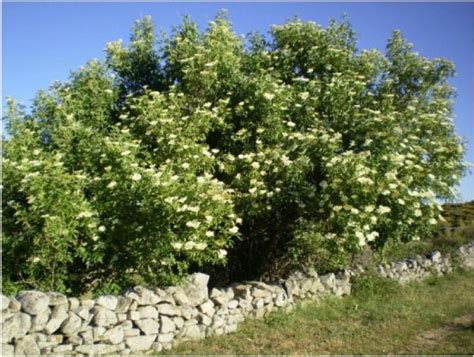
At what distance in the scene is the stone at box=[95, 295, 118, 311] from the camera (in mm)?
7461

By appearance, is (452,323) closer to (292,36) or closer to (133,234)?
(133,234)

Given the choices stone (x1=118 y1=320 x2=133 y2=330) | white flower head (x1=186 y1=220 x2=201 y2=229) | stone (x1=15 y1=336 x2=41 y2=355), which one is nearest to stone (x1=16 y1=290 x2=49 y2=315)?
stone (x1=15 y1=336 x2=41 y2=355)

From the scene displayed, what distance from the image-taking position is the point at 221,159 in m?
10.6

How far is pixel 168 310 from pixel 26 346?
236 centimetres

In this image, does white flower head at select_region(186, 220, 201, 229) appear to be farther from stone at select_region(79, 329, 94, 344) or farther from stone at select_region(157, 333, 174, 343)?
stone at select_region(79, 329, 94, 344)

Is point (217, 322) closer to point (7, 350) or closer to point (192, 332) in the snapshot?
point (192, 332)

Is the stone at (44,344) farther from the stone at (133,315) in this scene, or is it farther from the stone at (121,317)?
the stone at (133,315)

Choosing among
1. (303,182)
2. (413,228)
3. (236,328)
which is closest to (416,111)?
(413,228)

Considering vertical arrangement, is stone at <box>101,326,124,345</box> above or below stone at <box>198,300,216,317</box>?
below

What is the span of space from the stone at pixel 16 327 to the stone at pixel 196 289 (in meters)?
2.85

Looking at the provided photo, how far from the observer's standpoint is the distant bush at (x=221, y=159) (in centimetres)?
802

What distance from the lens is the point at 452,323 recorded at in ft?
32.1

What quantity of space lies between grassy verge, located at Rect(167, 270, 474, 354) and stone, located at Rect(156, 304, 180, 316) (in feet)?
1.85

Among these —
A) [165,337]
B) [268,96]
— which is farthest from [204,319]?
[268,96]
